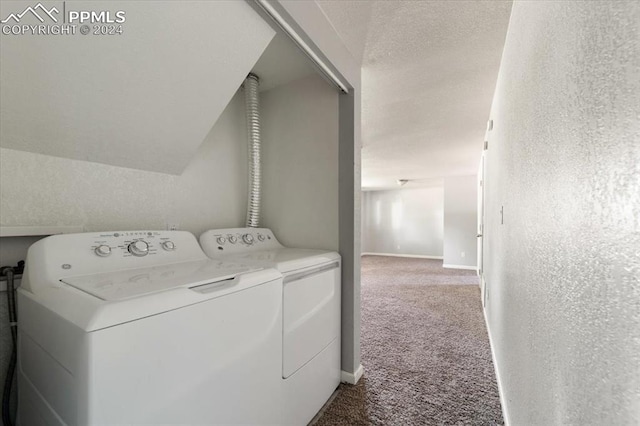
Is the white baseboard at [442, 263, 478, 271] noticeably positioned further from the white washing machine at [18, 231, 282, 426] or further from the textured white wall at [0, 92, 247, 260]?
the white washing machine at [18, 231, 282, 426]

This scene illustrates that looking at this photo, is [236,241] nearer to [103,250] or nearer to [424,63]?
[103,250]

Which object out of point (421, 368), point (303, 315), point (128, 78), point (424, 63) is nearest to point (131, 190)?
point (128, 78)

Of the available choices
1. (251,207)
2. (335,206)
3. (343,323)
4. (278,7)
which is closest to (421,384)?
(343,323)

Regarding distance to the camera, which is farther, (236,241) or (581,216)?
(236,241)

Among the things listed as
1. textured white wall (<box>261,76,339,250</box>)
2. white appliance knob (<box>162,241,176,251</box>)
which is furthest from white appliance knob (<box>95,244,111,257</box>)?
textured white wall (<box>261,76,339,250</box>)

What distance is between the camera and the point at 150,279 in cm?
89

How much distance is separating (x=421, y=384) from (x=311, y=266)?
44.3 inches

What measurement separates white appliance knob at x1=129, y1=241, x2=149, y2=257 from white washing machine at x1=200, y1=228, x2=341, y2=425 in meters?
0.35

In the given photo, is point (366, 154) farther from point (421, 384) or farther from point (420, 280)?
point (421, 384)

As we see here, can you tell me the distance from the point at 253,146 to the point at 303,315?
3.84 feet

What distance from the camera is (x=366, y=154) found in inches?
165

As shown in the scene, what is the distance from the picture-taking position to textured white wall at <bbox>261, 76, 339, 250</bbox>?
5.81ft

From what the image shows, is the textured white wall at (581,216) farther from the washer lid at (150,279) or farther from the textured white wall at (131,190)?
the textured white wall at (131,190)

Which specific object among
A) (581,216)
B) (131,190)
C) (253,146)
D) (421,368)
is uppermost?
(253,146)
